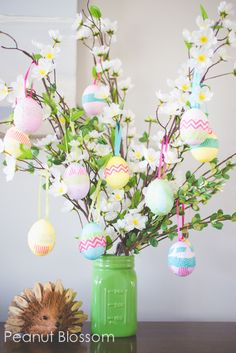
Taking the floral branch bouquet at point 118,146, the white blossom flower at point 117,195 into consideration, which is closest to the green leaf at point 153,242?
the floral branch bouquet at point 118,146

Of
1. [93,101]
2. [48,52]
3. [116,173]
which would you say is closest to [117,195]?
[116,173]

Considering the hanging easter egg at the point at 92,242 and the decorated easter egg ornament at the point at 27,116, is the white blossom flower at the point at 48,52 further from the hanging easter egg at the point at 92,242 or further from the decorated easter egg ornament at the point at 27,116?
the hanging easter egg at the point at 92,242

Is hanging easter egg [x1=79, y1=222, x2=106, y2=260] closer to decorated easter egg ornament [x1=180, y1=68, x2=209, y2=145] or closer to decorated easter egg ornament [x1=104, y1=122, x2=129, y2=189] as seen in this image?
decorated easter egg ornament [x1=104, y1=122, x2=129, y2=189]

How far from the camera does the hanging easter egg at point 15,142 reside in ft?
2.77

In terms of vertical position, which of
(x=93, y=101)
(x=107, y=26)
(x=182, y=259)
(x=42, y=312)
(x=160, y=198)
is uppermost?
(x=107, y=26)

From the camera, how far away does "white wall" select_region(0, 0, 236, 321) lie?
1.22 meters

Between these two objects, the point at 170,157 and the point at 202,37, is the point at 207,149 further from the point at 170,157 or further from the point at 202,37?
the point at 202,37

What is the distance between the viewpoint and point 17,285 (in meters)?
1.21

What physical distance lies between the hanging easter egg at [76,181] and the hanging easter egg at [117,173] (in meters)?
0.05

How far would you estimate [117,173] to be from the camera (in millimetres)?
859

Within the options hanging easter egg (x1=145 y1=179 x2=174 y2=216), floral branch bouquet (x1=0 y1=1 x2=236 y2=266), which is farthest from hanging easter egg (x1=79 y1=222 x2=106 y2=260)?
hanging easter egg (x1=145 y1=179 x2=174 y2=216)

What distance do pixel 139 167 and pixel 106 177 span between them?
9 cm

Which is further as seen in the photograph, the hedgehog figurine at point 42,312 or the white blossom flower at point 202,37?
the hedgehog figurine at point 42,312

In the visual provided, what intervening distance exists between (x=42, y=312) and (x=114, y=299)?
0.50 ft
